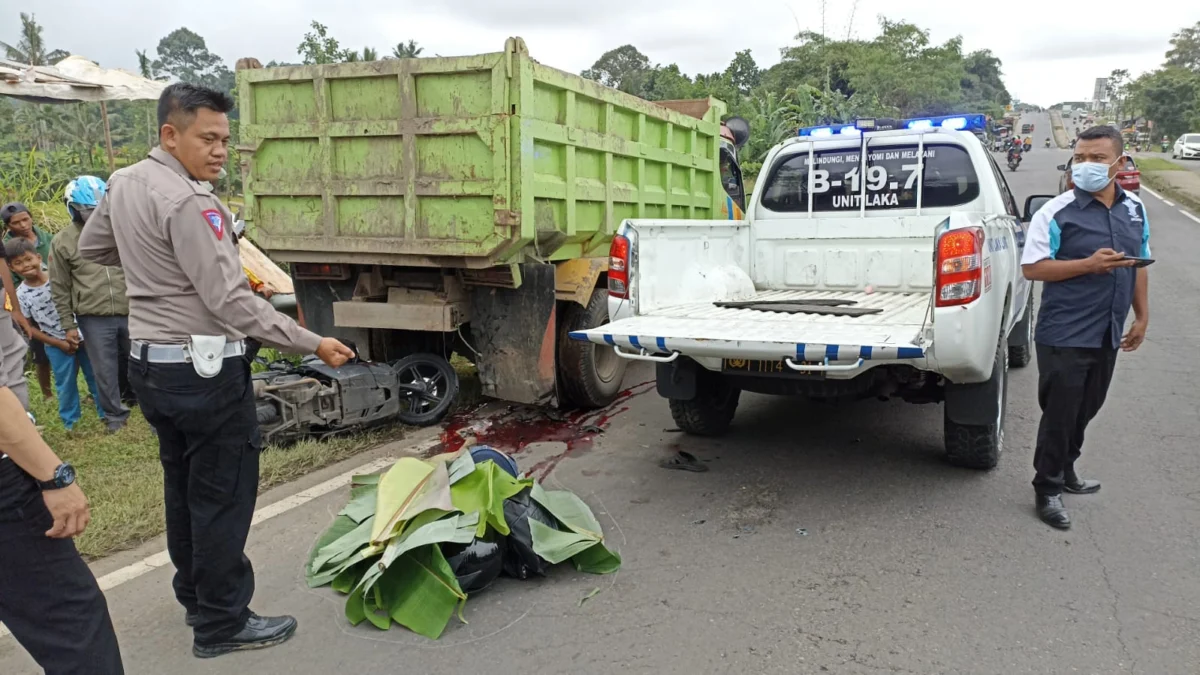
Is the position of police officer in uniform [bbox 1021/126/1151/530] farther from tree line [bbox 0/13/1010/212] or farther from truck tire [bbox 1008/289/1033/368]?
tree line [bbox 0/13/1010/212]

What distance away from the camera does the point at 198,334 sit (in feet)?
8.73

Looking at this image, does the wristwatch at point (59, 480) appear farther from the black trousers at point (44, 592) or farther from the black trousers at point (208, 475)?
the black trousers at point (208, 475)

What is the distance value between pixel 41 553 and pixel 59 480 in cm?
22

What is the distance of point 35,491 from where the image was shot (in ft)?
6.61

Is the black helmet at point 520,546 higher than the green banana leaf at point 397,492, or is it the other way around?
the green banana leaf at point 397,492

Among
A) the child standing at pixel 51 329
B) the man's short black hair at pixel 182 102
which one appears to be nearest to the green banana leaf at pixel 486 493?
the man's short black hair at pixel 182 102

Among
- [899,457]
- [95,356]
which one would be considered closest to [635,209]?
[899,457]

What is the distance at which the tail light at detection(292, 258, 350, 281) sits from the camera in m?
5.57

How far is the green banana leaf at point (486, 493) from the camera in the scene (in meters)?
3.23

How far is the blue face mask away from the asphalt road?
1565 millimetres

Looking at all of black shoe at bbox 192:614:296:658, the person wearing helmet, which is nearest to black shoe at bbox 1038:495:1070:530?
black shoe at bbox 192:614:296:658

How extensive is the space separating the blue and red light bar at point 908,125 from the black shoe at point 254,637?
4.52m

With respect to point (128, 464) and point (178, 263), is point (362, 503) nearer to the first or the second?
point (178, 263)

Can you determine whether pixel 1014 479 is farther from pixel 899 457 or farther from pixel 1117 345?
pixel 1117 345
